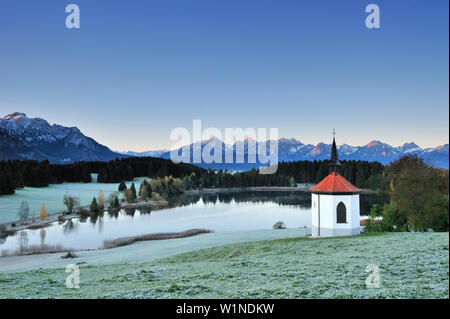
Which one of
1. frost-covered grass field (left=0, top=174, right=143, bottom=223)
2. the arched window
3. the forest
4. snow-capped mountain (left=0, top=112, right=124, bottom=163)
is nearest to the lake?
the forest

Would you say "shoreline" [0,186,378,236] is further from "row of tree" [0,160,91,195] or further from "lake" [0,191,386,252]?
"row of tree" [0,160,91,195]

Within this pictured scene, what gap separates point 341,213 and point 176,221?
102 ft

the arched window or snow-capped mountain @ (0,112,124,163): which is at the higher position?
snow-capped mountain @ (0,112,124,163)

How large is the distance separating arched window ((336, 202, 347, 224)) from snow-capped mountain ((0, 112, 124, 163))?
26511 millimetres

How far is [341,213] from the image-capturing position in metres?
22.4

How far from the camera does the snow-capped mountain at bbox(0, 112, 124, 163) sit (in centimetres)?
2798

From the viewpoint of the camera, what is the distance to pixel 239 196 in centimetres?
5103

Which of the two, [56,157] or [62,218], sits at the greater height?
[56,157]

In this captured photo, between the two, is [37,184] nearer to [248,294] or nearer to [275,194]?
[275,194]

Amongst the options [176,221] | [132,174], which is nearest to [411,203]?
[176,221]

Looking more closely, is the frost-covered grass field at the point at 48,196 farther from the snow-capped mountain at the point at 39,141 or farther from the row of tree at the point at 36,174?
the snow-capped mountain at the point at 39,141

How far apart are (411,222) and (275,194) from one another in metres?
17.2

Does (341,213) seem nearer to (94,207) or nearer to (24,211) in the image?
(24,211)
